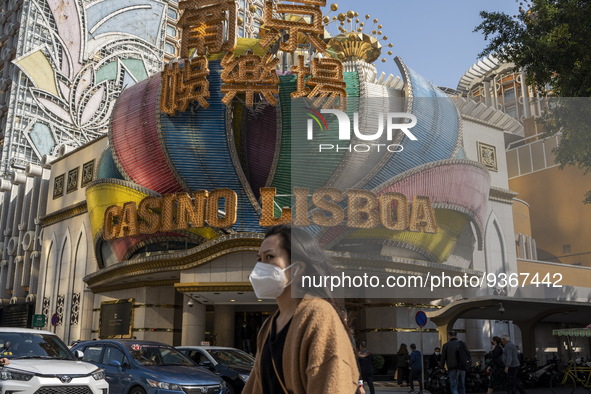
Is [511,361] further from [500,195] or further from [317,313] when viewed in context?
[500,195]

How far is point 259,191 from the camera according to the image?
24.4 meters

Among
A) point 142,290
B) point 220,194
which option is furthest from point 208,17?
point 142,290

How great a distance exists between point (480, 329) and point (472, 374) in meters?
8.69

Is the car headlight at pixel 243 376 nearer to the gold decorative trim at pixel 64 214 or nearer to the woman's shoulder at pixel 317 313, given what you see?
the woman's shoulder at pixel 317 313

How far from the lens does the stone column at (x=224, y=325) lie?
88.6 feet

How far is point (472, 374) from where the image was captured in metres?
19.0

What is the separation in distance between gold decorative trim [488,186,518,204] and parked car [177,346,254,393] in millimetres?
17826

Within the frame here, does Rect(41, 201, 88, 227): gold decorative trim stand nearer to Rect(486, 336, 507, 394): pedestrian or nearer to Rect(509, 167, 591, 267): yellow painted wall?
Rect(486, 336, 507, 394): pedestrian

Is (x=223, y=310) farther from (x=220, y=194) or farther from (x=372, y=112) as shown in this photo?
(x=372, y=112)

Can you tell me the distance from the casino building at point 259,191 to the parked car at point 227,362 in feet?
24.7

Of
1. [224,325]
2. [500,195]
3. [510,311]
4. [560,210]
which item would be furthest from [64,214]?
[560,210]

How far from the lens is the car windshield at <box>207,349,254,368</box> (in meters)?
14.5

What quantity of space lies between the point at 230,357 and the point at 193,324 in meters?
10.0

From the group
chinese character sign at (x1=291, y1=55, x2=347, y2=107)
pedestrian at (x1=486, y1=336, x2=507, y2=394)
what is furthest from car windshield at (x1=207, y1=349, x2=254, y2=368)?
chinese character sign at (x1=291, y1=55, x2=347, y2=107)
